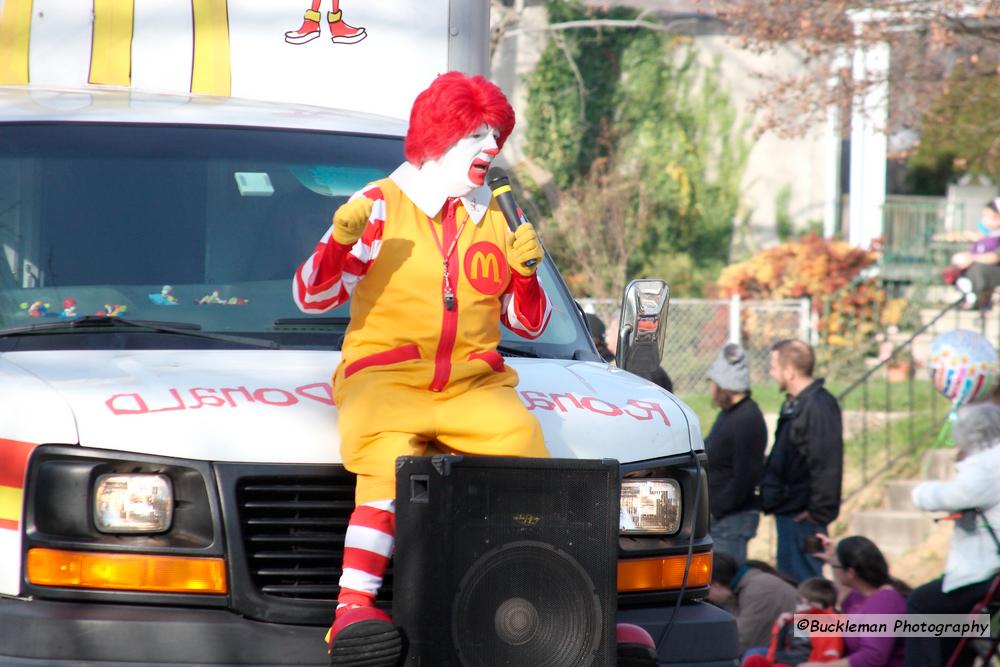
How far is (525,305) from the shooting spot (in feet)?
12.7

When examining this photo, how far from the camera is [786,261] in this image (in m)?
19.8

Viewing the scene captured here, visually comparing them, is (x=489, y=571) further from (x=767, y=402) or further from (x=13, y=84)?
(x=767, y=402)

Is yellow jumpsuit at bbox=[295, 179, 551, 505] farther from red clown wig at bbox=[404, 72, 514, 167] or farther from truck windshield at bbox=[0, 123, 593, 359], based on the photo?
truck windshield at bbox=[0, 123, 593, 359]

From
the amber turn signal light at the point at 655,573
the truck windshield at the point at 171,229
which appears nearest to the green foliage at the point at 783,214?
the truck windshield at the point at 171,229

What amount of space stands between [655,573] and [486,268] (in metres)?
0.96

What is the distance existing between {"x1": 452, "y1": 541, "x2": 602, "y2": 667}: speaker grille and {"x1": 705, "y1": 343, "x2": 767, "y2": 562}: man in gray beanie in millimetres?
5072

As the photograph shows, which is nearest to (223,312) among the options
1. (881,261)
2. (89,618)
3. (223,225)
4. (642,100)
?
(223,225)

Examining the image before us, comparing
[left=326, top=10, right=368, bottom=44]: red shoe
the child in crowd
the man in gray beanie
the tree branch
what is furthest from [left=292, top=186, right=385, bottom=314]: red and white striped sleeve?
the tree branch

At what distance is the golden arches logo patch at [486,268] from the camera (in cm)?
374

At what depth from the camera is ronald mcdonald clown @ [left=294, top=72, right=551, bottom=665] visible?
11.2 feet

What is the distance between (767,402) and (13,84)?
12.0 meters

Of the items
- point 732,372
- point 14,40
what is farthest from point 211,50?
point 732,372

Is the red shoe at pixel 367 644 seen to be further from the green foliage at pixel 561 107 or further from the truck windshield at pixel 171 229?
the green foliage at pixel 561 107

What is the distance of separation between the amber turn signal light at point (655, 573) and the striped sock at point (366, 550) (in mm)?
758
